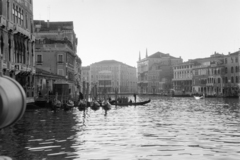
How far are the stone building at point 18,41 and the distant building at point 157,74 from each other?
77392 mm

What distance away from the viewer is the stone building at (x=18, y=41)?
2048 centimetres

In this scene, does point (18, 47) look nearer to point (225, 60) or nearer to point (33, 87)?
point (33, 87)

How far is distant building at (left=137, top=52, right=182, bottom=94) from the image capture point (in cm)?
10719

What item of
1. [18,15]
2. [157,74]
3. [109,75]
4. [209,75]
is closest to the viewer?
[18,15]

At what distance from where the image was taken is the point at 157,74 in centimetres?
11138

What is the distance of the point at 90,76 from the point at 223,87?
197 feet

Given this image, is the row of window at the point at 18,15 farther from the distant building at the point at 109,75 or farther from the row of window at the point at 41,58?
the distant building at the point at 109,75

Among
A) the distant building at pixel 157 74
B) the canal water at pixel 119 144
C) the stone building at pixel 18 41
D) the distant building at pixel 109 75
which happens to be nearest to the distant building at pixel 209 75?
the distant building at pixel 157 74

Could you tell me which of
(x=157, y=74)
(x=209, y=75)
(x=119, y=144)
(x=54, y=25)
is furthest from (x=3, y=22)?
(x=157, y=74)

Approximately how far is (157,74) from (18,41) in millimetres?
89750

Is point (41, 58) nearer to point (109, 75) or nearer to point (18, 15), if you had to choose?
point (18, 15)

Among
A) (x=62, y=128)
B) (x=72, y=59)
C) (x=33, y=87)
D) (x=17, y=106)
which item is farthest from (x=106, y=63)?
(x=17, y=106)

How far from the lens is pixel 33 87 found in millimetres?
26469

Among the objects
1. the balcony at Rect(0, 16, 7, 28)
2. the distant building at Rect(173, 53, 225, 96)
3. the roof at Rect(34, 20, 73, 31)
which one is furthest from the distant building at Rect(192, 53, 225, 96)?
the balcony at Rect(0, 16, 7, 28)
